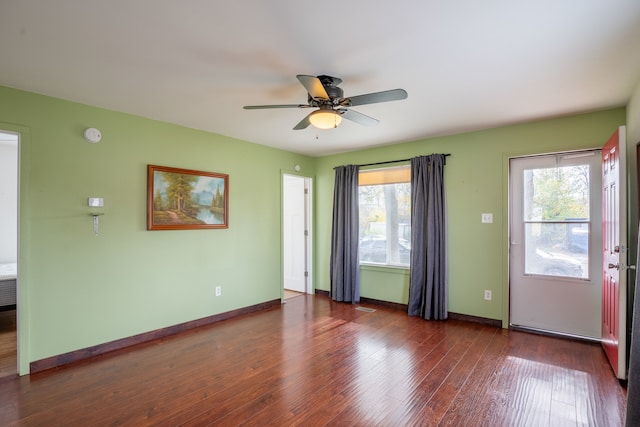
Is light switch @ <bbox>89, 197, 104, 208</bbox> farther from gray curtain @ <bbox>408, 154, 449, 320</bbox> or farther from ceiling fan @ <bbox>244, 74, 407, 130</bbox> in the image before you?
gray curtain @ <bbox>408, 154, 449, 320</bbox>

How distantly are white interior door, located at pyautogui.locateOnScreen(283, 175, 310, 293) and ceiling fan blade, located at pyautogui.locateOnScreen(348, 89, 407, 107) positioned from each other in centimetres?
327

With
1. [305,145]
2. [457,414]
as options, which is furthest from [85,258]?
[457,414]

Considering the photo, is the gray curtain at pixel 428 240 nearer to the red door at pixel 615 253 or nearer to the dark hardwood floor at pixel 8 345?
the red door at pixel 615 253

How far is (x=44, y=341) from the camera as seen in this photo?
2.87 metres

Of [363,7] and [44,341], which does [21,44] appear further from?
[44,341]

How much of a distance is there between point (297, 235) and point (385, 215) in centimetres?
169

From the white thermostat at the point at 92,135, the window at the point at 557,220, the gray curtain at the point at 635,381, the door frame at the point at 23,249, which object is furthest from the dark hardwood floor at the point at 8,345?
the window at the point at 557,220

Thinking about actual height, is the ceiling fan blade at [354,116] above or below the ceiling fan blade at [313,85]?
below

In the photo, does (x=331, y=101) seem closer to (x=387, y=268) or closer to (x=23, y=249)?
(x=23, y=249)

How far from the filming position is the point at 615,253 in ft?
8.79

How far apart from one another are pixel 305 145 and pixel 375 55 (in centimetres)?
271

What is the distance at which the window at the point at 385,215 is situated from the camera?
4.84 metres

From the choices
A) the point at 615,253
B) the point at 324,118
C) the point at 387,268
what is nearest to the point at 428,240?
the point at 387,268

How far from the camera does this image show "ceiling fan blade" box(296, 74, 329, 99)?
205 cm
